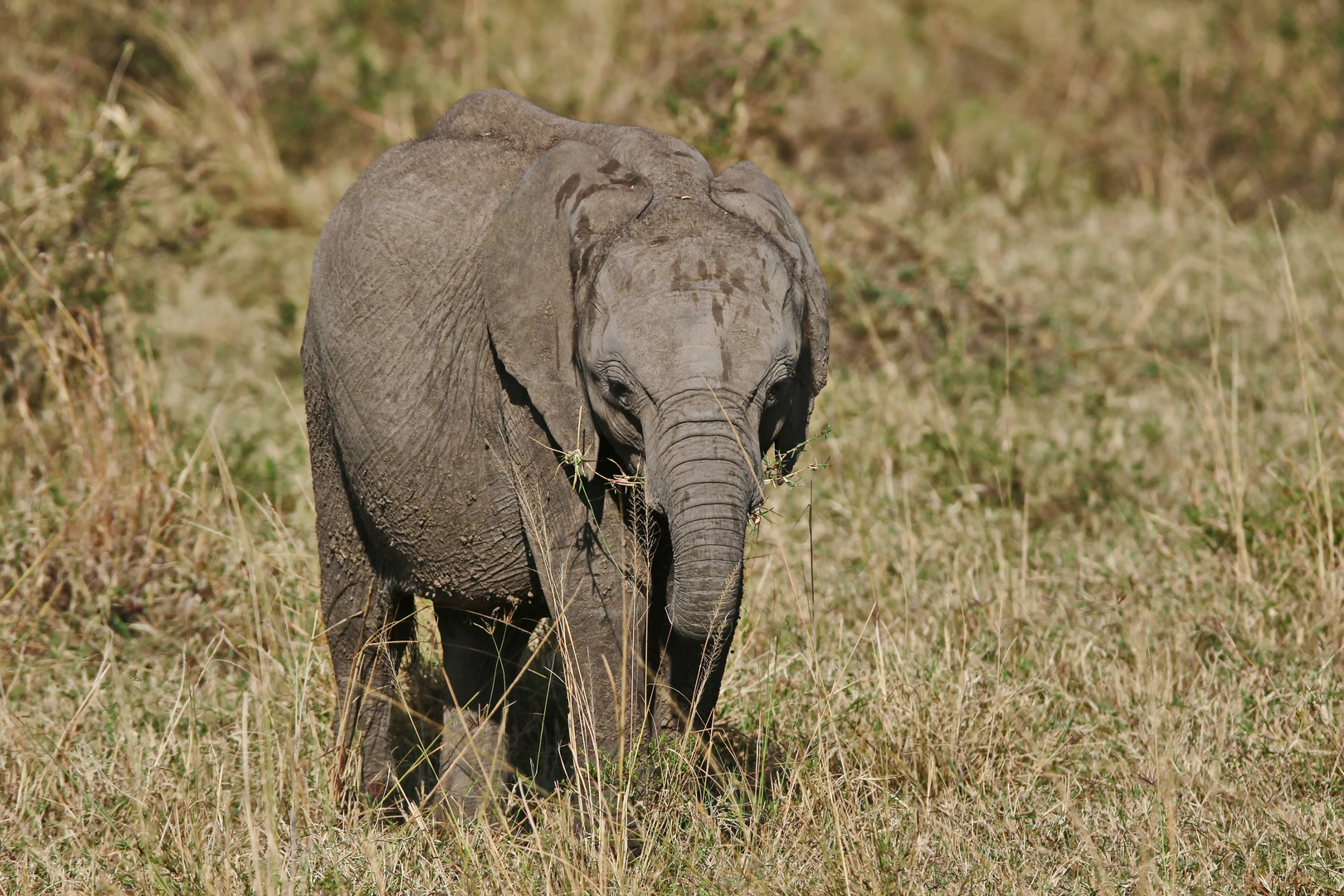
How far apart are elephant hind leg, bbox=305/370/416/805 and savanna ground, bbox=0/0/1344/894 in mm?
129

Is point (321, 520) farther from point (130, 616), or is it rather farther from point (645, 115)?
point (645, 115)

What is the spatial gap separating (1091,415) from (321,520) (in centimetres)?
383

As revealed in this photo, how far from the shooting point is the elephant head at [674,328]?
3043mm

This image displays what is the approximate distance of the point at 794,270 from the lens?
333 centimetres

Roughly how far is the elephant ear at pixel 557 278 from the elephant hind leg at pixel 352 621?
842 mm

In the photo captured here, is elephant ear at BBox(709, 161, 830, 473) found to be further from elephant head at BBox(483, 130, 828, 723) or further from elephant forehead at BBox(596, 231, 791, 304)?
elephant forehead at BBox(596, 231, 791, 304)

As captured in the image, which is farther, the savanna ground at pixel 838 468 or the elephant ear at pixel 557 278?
the savanna ground at pixel 838 468

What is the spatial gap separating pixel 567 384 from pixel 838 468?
3.15 meters

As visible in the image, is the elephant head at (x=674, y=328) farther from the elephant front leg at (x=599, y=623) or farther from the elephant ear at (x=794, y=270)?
the elephant front leg at (x=599, y=623)

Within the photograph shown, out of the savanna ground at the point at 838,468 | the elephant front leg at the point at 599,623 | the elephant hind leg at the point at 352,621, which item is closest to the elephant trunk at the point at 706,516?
the elephant front leg at the point at 599,623

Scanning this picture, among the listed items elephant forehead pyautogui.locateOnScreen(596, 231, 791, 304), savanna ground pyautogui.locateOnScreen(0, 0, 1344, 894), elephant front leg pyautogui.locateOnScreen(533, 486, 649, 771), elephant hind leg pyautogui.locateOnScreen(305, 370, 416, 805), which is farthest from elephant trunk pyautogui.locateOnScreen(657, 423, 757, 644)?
elephant hind leg pyautogui.locateOnScreen(305, 370, 416, 805)

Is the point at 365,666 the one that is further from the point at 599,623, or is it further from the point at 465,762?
the point at 599,623

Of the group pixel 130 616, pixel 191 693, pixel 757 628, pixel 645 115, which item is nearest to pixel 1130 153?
pixel 645 115

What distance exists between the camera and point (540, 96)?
33.2ft
